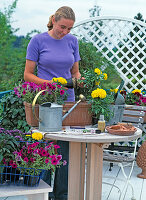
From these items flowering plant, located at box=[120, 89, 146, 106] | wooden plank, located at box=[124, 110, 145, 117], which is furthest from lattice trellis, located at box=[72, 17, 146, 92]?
wooden plank, located at box=[124, 110, 145, 117]

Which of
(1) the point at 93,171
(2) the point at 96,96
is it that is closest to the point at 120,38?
(2) the point at 96,96

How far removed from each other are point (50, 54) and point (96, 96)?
1.86 feet

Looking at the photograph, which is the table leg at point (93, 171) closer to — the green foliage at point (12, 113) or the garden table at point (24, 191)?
the garden table at point (24, 191)

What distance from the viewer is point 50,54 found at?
9.71ft

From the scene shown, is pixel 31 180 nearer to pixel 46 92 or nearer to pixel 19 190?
pixel 19 190

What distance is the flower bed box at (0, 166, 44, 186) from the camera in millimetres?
2217

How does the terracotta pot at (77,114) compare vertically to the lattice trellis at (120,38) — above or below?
below

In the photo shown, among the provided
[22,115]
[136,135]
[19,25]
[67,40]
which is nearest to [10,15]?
[19,25]

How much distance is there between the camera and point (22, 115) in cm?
400

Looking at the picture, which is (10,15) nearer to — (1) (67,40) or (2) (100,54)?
(2) (100,54)

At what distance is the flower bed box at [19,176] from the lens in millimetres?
2217

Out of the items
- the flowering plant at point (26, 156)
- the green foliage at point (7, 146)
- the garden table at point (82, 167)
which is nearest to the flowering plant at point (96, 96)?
the garden table at point (82, 167)

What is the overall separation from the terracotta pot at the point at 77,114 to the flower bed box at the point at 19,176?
57 cm

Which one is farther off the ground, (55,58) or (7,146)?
(55,58)
